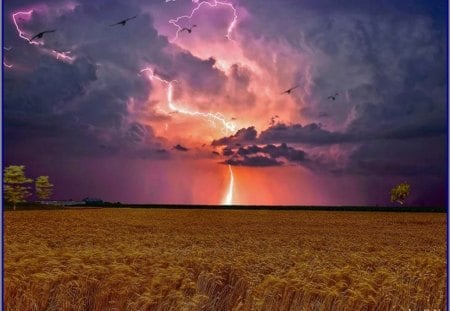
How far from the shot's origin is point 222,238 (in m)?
28.2

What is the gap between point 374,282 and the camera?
12.8 m

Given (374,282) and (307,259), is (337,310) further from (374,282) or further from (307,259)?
(307,259)

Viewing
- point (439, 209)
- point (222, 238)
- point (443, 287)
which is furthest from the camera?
point (439, 209)

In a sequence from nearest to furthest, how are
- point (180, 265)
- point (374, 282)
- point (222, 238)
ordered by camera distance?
point (374, 282) → point (180, 265) → point (222, 238)

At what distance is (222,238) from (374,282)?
1582 cm

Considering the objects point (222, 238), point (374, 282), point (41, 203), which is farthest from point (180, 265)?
point (41, 203)

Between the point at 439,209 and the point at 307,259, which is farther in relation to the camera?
the point at 439,209

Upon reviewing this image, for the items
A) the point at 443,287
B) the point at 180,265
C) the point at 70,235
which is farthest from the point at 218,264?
the point at 70,235

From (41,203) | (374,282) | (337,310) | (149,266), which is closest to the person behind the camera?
(337,310)

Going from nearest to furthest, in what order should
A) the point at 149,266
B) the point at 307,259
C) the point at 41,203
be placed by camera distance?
the point at 149,266 < the point at 307,259 < the point at 41,203

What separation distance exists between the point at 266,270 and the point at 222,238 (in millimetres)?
12616

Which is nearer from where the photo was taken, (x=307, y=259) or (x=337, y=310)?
(x=337, y=310)

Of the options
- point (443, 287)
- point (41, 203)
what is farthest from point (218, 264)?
point (41, 203)

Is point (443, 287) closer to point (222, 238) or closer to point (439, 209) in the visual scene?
point (222, 238)
